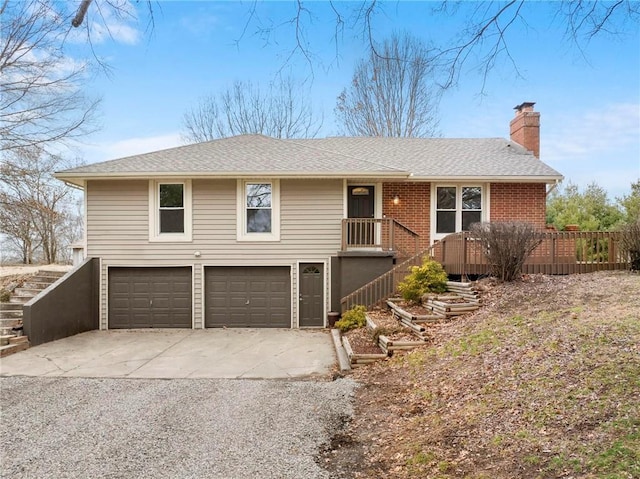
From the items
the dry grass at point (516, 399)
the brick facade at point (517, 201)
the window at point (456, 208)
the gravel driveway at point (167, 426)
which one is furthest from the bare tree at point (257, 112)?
the gravel driveway at point (167, 426)

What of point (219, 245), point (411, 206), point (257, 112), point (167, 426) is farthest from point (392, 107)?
point (167, 426)

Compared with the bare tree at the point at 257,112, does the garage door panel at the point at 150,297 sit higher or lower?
lower

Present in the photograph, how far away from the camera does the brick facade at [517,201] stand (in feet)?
42.2

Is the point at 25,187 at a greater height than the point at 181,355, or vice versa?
the point at 25,187

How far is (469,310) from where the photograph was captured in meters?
8.39

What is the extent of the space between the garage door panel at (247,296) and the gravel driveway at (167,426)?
5066 millimetres

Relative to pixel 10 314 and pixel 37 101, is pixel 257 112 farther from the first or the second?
pixel 10 314

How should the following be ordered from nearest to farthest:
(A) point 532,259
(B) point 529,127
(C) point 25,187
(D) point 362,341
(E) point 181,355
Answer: (D) point 362,341, (E) point 181,355, (A) point 532,259, (C) point 25,187, (B) point 529,127

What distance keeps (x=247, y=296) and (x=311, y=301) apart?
1.91m

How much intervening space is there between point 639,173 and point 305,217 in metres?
17.3

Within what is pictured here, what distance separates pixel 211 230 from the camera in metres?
12.1

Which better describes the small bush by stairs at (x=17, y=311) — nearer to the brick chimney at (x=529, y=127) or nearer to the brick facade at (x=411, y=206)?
the brick facade at (x=411, y=206)

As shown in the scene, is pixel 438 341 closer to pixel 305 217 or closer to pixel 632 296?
pixel 632 296

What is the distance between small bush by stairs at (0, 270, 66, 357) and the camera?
9.02 metres
